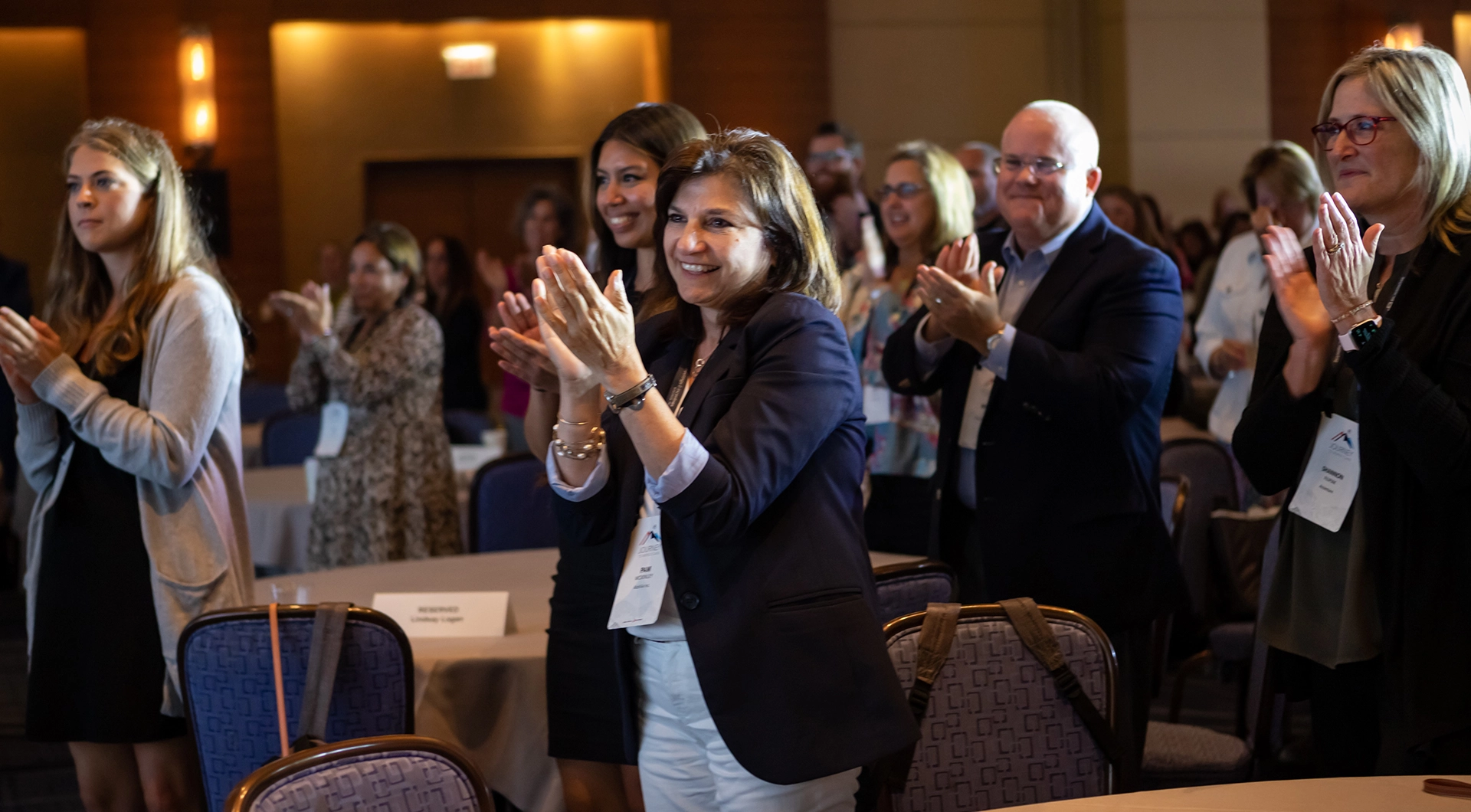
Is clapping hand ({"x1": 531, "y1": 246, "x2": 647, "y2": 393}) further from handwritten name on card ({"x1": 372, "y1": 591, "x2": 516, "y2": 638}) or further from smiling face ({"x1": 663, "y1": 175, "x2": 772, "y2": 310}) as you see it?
handwritten name on card ({"x1": 372, "y1": 591, "x2": 516, "y2": 638})

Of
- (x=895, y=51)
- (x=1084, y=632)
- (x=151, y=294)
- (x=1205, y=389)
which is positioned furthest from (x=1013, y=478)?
(x=895, y=51)

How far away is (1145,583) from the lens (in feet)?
8.80

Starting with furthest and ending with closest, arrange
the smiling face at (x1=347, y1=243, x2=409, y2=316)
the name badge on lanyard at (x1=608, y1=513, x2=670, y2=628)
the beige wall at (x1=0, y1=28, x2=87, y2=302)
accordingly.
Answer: the beige wall at (x1=0, y1=28, x2=87, y2=302)
the smiling face at (x1=347, y1=243, x2=409, y2=316)
the name badge on lanyard at (x1=608, y1=513, x2=670, y2=628)

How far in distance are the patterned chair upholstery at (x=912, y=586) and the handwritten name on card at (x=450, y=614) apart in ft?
2.69

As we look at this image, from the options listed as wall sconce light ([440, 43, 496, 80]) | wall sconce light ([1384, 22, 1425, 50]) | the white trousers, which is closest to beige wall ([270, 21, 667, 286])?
wall sconce light ([440, 43, 496, 80])

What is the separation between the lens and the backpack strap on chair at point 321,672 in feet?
7.56

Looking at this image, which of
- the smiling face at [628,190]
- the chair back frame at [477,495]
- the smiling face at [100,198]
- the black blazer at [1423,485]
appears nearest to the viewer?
the black blazer at [1423,485]

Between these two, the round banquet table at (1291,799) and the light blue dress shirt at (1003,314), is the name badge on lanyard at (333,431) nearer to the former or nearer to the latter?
the light blue dress shirt at (1003,314)

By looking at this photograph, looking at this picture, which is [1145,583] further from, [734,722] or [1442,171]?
[734,722]

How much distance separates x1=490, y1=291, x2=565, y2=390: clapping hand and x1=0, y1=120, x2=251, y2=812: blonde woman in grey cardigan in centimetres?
69

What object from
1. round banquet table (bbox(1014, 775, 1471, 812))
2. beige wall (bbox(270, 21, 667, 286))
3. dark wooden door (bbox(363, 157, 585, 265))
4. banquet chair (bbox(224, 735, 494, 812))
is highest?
beige wall (bbox(270, 21, 667, 286))

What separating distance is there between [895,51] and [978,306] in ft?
26.9

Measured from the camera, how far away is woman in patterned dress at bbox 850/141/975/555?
11.9ft

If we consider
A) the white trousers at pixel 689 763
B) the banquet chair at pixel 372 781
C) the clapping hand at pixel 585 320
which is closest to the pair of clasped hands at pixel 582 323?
the clapping hand at pixel 585 320
